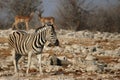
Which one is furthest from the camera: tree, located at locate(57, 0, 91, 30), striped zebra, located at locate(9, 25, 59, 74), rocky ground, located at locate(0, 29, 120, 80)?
tree, located at locate(57, 0, 91, 30)

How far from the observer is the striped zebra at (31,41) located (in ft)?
52.5

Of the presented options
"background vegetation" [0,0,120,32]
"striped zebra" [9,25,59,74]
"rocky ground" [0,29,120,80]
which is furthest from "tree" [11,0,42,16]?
"striped zebra" [9,25,59,74]

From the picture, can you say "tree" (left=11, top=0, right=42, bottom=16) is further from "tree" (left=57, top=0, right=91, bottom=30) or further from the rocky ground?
the rocky ground

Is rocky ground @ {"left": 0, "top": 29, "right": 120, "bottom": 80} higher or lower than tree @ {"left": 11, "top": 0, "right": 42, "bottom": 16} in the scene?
lower

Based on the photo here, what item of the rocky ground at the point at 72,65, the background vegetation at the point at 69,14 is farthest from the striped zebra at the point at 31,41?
the background vegetation at the point at 69,14

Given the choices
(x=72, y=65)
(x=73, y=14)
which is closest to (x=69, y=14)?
(x=73, y=14)

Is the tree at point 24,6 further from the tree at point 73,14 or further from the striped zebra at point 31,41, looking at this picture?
the striped zebra at point 31,41

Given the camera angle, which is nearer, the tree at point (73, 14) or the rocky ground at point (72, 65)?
the rocky ground at point (72, 65)

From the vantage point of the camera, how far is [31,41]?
54.1 feet

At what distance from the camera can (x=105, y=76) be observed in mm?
15773

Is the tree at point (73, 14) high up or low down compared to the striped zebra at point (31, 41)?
up

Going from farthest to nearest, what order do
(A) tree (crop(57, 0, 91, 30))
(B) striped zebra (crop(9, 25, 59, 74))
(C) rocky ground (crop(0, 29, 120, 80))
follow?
1. (A) tree (crop(57, 0, 91, 30))
2. (B) striped zebra (crop(9, 25, 59, 74))
3. (C) rocky ground (crop(0, 29, 120, 80))

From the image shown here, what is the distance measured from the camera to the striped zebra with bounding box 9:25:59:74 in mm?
16016

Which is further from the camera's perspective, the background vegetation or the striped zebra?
the background vegetation
